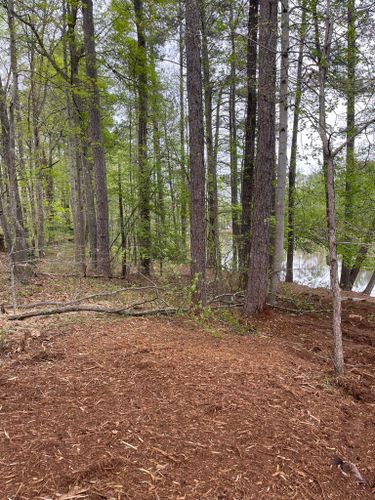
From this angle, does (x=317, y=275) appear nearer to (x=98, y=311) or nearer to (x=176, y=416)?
(x=98, y=311)

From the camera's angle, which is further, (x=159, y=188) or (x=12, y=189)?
(x=159, y=188)

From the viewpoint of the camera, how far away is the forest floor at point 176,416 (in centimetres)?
199

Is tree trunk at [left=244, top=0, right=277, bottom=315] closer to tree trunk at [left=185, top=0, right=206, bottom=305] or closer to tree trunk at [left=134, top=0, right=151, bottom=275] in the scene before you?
tree trunk at [left=185, top=0, right=206, bottom=305]

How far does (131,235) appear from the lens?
12.2 meters

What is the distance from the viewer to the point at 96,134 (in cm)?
941

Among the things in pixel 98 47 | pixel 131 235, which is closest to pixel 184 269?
pixel 131 235

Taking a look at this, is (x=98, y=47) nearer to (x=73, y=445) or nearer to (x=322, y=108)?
(x=322, y=108)

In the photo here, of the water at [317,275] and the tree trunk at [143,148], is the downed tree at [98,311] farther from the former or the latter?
the water at [317,275]

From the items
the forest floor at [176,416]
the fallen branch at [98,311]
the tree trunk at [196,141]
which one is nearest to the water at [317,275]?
the tree trunk at [196,141]

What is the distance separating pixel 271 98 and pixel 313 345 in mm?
3863

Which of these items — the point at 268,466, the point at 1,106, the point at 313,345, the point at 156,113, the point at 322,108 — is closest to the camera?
the point at 268,466

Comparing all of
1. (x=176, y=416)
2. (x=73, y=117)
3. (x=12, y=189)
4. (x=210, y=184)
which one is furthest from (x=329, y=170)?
(x=73, y=117)

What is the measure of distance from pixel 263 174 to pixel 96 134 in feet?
18.6

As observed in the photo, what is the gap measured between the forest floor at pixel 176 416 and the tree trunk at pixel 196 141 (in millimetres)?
1424
